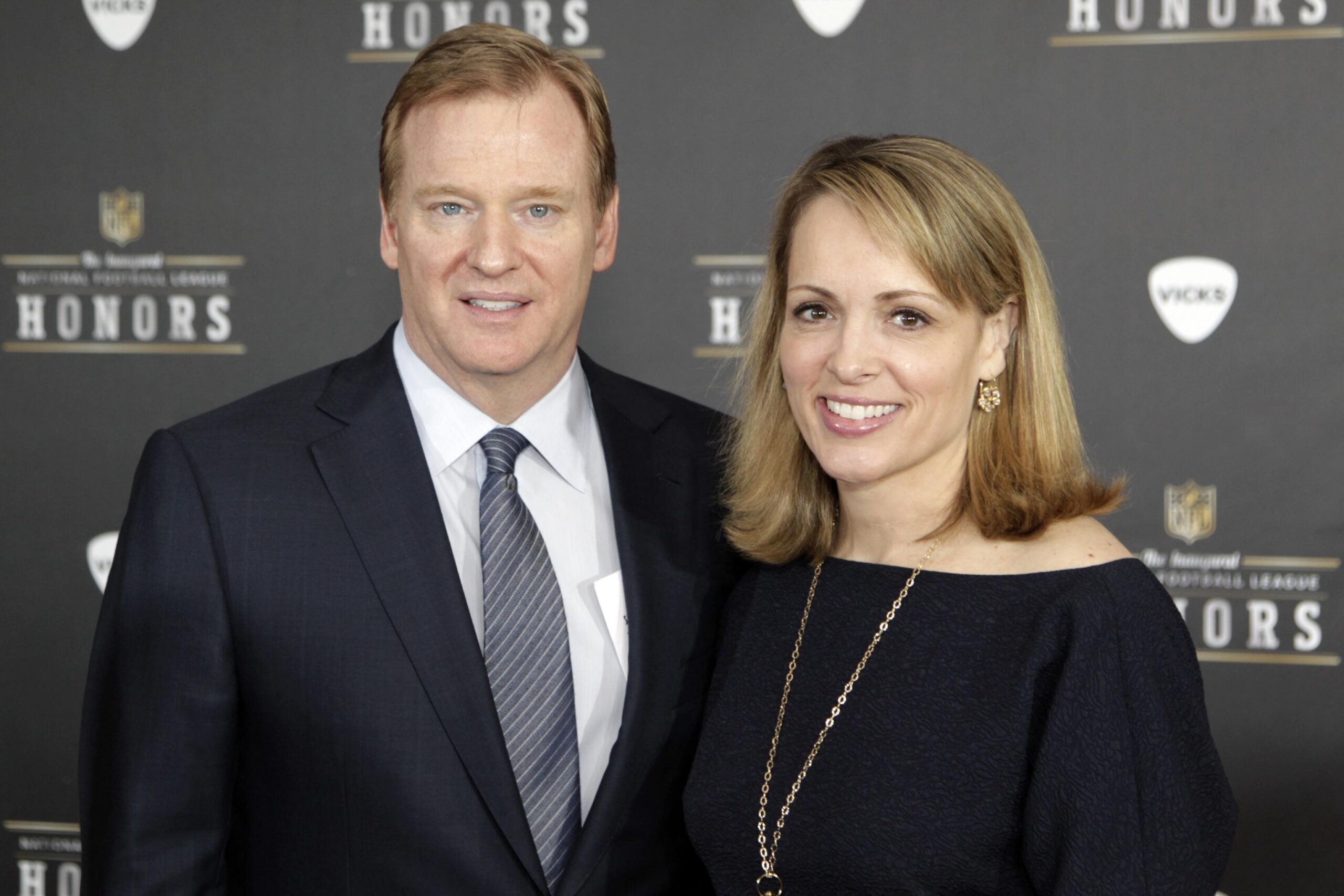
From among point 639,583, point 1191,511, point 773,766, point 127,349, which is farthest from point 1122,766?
point 127,349

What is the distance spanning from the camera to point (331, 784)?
6.09 ft

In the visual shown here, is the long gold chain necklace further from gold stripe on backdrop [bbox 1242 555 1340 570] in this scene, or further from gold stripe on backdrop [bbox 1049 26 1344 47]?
gold stripe on backdrop [bbox 1049 26 1344 47]

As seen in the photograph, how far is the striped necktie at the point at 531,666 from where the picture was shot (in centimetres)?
192

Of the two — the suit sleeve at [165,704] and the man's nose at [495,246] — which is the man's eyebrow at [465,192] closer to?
the man's nose at [495,246]

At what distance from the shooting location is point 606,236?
2.29 metres

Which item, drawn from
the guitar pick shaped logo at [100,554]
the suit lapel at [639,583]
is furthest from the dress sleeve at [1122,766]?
the guitar pick shaped logo at [100,554]

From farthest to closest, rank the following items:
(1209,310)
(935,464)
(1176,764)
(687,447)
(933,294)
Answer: (1209,310), (687,447), (935,464), (933,294), (1176,764)

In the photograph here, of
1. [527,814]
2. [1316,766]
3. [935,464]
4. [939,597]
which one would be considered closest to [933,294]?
[935,464]

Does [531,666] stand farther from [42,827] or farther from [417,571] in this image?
[42,827]

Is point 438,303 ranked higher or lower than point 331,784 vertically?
higher

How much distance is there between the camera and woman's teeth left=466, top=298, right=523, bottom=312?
2.05m

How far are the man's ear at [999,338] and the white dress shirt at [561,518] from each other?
2.16 ft

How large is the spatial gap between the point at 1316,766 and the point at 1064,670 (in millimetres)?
1843

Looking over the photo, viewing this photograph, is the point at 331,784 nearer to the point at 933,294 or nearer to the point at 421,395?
the point at 421,395
